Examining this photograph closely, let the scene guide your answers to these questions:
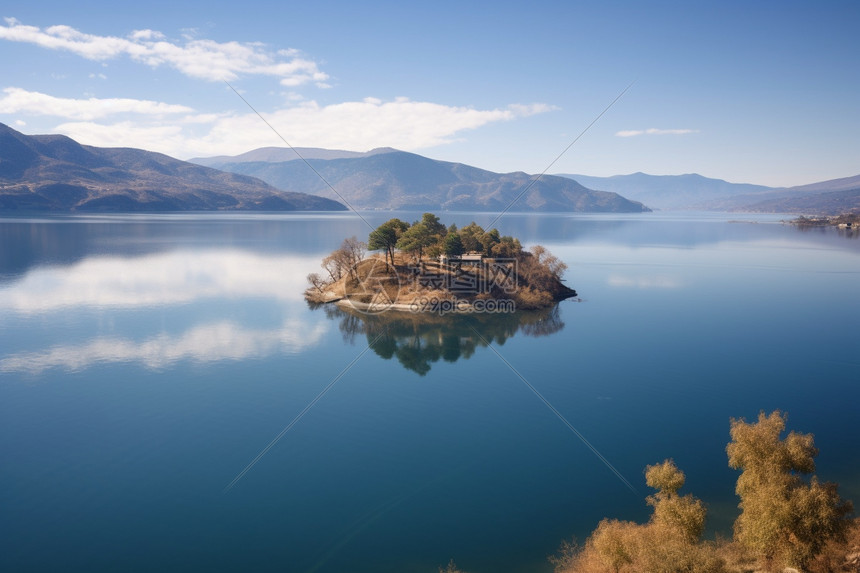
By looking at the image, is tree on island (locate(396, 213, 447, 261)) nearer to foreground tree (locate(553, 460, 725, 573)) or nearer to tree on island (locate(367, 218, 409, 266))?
tree on island (locate(367, 218, 409, 266))

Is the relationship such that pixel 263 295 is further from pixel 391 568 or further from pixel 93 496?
pixel 391 568

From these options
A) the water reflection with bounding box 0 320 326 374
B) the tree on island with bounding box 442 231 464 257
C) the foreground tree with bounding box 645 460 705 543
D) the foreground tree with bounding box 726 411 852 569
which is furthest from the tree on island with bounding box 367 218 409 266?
the foreground tree with bounding box 726 411 852 569

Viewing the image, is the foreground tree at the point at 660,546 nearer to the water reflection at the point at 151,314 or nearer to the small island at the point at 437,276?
the water reflection at the point at 151,314

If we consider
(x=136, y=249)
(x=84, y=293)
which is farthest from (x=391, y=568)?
(x=136, y=249)

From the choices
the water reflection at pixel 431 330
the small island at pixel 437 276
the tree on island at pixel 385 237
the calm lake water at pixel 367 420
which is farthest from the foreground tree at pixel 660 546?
the tree on island at pixel 385 237

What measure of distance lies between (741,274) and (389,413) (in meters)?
138

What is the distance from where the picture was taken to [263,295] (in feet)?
367

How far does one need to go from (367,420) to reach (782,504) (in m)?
37.6

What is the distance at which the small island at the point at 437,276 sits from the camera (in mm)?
104750

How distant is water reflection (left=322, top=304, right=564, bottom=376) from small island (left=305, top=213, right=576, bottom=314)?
12.8 feet

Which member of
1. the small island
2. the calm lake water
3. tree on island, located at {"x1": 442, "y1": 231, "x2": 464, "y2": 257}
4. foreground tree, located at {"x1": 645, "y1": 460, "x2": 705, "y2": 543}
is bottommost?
the calm lake water

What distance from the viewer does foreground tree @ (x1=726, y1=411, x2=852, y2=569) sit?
2723cm

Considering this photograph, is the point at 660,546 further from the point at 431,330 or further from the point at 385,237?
the point at 385,237

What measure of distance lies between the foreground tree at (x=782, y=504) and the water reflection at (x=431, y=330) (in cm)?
4433
